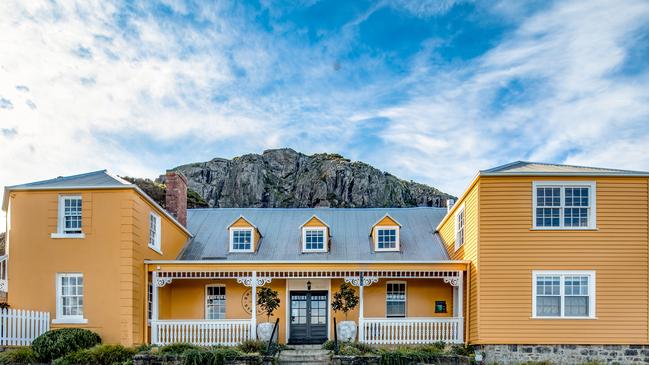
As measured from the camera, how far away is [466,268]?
21859 mm

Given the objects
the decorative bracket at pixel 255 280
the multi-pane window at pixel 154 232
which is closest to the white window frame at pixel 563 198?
the decorative bracket at pixel 255 280

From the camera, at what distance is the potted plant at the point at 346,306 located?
22.7m

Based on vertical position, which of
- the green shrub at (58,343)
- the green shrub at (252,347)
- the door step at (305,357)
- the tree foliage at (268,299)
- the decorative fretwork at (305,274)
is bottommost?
the door step at (305,357)

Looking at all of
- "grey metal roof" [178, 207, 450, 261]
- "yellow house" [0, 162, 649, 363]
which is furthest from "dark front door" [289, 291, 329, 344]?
"yellow house" [0, 162, 649, 363]

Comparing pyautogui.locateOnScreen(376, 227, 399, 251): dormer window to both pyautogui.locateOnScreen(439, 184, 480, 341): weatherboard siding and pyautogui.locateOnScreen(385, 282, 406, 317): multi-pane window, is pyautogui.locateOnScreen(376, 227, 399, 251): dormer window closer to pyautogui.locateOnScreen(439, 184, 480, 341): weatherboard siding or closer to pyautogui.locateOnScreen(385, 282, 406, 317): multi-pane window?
pyautogui.locateOnScreen(385, 282, 406, 317): multi-pane window

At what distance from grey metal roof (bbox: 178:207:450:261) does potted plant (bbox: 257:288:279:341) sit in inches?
82.4

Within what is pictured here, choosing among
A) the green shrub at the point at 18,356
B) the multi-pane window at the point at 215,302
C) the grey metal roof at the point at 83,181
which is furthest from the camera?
the multi-pane window at the point at 215,302

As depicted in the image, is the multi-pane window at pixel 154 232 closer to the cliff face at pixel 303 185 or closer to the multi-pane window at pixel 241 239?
the multi-pane window at pixel 241 239

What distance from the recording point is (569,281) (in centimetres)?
1984

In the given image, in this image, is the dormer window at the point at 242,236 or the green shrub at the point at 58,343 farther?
the dormer window at the point at 242,236

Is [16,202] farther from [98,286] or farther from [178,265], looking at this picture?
[178,265]

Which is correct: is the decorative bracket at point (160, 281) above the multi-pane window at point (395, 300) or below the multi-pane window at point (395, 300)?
above

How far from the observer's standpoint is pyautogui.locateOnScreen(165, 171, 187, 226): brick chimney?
26422 mm

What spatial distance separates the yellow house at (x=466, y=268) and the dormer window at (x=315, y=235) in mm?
2431
